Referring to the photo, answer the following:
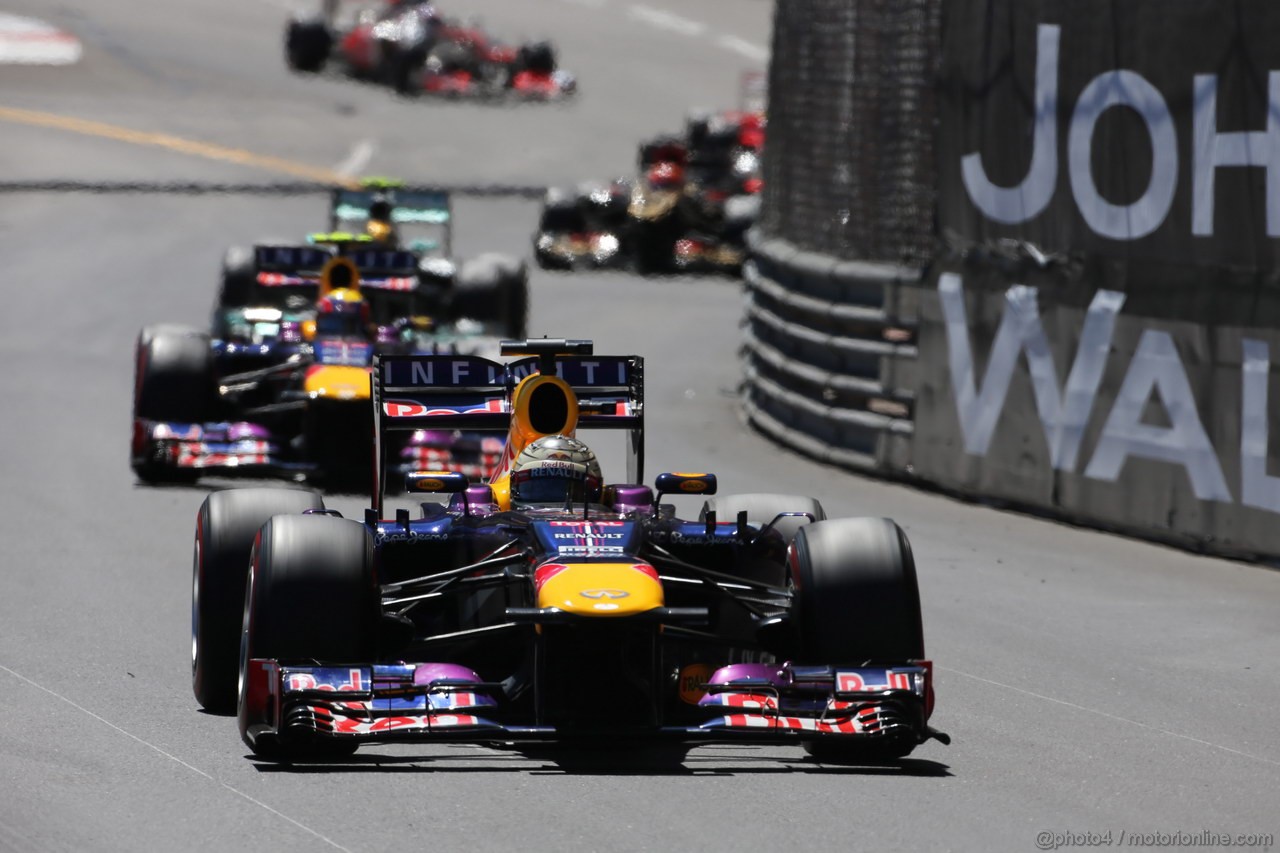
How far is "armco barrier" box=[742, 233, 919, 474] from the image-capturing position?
15953 mm

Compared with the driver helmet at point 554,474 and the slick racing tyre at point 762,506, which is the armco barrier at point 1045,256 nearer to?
the slick racing tyre at point 762,506

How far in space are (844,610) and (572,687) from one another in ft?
3.33

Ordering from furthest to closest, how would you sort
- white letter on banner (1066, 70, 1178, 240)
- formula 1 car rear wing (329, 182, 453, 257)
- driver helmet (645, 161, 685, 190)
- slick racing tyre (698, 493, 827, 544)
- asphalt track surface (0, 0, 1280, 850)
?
1. driver helmet (645, 161, 685, 190)
2. formula 1 car rear wing (329, 182, 453, 257)
3. white letter on banner (1066, 70, 1178, 240)
4. slick racing tyre (698, 493, 827, 544)
5. asphalt track surface (0, 0, 1280, 850)

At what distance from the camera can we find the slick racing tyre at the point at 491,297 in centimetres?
2084

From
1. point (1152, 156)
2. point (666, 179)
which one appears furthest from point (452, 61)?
point (1152, 156)

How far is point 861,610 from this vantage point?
8.41 m

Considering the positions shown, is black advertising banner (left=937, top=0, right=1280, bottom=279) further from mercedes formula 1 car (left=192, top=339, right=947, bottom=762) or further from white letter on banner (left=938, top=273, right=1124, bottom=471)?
mercedes formula 1 car (left=192, top=339, right=947, bottom=762)

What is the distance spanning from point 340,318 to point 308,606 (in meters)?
8.53

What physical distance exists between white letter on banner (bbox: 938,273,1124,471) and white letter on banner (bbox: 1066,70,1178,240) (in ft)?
1.44

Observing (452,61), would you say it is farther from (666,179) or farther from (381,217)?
(381,217)

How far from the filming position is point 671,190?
1126 inches

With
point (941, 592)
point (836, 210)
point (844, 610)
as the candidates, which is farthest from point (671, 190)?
point (844, 610)

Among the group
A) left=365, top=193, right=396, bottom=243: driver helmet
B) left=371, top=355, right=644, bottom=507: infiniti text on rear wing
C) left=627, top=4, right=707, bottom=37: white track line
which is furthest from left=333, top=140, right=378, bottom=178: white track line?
left=371, top=355, right=644, bottom=507: infiniti text on rear wing

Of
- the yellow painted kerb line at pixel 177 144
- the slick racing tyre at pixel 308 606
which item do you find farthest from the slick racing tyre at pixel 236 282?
the yellow painted kerb line at pixel 177 144
